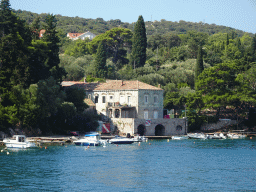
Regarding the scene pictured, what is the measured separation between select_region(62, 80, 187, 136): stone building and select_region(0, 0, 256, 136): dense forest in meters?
5.94

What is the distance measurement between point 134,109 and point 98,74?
29609mm

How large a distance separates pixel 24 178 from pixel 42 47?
41.0 m

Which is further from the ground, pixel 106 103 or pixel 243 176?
pixel 106 103

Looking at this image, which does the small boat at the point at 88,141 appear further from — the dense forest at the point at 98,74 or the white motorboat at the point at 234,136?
the white motorboat at the point at 234,136

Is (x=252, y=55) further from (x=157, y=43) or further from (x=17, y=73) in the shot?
(x=17, y=73)

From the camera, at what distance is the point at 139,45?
123 metres

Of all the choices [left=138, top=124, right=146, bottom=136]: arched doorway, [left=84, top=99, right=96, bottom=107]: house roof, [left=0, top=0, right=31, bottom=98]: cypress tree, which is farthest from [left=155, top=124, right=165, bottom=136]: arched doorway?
[left=0, top=0, right=31, bottom=98]: cypress tree

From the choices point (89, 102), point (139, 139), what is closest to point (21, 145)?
point (139, 139)

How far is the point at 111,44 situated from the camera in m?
141

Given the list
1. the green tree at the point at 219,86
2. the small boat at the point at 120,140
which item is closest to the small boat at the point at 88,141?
the small boat at the point at 120,140

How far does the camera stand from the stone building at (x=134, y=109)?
287ft

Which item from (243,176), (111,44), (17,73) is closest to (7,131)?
(17,73)

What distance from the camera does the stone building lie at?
87.5 meters

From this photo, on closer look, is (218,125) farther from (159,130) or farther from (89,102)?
(89,102)
